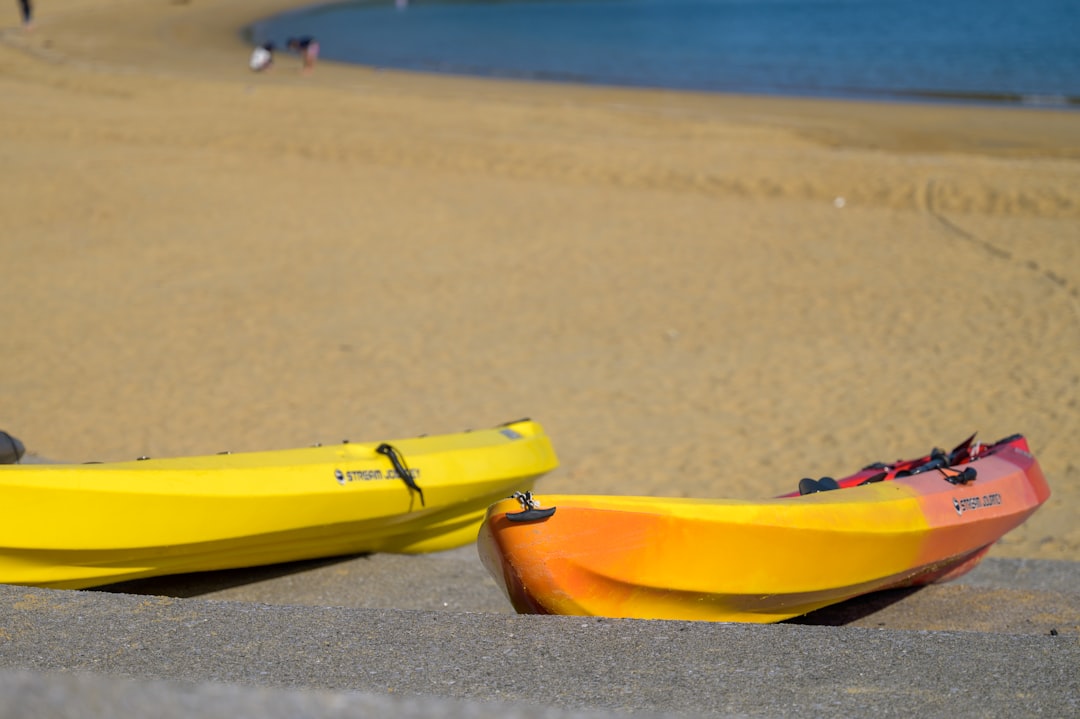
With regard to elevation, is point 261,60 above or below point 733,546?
above

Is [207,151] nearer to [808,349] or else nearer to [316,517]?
[808,349]

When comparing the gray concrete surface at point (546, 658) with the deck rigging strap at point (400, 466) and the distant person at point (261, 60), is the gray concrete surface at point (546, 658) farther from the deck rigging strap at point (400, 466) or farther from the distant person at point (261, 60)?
the distant person at point (261, 60)

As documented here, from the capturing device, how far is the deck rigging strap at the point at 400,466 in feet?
14.6

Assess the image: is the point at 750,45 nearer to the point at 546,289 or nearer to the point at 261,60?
the point at 261,60

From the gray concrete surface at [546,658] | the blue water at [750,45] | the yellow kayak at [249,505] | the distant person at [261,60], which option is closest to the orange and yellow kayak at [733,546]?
the gray concrete surface at [546,658]

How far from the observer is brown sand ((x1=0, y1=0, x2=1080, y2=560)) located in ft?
21.9

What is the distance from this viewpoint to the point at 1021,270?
33.0 feet

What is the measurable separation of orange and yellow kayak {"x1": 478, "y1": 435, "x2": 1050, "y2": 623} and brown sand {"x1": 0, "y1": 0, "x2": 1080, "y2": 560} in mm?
1455

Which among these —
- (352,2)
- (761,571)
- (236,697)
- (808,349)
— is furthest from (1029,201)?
(352,2)

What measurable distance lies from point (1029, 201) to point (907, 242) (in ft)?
8.30

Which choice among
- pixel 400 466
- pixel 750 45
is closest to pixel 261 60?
pixel 750 45

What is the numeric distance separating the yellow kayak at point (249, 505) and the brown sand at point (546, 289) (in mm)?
1332

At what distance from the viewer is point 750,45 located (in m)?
37.1

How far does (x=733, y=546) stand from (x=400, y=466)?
5.19 ft
